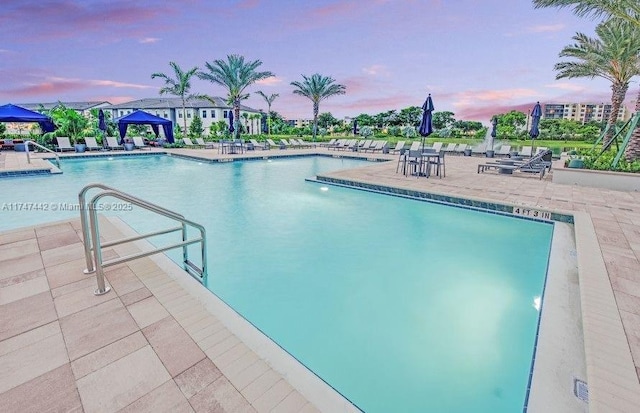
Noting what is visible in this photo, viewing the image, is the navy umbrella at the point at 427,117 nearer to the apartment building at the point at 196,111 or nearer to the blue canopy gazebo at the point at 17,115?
the blue canopy gazebo at the point at 17,115

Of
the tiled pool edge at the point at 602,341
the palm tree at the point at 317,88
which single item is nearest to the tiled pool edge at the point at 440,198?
the tiled pool edge at the point at 602,341

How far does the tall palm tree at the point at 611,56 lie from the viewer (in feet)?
43.5

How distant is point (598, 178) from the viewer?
29.3ft

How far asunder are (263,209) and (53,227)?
396 centimetres

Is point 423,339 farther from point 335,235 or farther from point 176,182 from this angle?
point 176,182

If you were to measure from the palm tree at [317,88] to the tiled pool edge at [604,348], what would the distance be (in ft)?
89.3

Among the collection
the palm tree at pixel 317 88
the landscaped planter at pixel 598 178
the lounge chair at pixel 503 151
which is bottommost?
the landscaped planter at pixel 598 178

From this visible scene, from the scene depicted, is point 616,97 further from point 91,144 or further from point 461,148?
point 91,144

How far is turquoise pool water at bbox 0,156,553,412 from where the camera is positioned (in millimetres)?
2645

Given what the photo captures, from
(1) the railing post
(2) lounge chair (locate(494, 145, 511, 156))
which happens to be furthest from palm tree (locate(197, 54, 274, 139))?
(1) the railing post

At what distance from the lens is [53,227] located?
455cm

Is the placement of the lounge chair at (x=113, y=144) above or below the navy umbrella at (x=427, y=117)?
below

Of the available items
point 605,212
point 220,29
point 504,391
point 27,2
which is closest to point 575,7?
point 605,212

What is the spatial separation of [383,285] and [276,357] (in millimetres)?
2285
